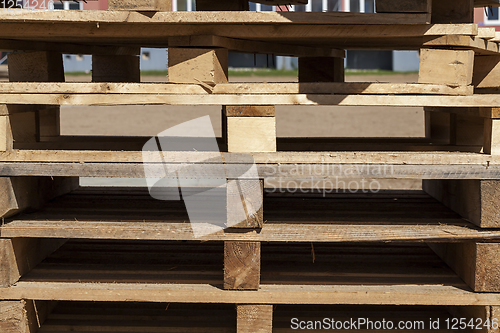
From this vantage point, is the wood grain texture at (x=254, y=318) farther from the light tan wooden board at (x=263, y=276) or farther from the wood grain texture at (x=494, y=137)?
the wood grain texture at (x=494, y=137)

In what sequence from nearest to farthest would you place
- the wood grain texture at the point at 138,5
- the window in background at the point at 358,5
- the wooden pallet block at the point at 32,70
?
the wood grain texture at the point at 138,5 → the wooden pallet block at the point at 32,70 → the window in background at the point at 358,5

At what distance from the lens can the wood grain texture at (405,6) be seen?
8.12 ft

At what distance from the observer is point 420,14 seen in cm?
247

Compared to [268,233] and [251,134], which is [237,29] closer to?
[251,134]

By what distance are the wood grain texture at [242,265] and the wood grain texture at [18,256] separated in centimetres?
112

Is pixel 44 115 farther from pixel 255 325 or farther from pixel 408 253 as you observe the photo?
pixel 408 253

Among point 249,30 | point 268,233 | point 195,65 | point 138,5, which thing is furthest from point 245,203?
point 138,5

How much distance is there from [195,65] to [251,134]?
44 cm

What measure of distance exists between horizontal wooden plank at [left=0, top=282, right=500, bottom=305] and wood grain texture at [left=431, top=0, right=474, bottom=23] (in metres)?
1.47

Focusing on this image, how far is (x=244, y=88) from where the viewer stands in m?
2.54

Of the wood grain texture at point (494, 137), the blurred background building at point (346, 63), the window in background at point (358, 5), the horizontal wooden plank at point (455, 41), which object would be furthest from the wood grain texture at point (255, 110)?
the window in background at point (358, 5)

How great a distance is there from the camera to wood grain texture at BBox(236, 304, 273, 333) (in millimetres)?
2652

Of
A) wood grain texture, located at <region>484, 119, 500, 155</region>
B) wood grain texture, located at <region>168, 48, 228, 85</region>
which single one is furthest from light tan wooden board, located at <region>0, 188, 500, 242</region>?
wood grain texture, located at <region>168, 48, 228, 85</region>

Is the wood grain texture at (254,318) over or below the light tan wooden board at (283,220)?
below
